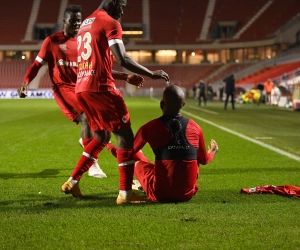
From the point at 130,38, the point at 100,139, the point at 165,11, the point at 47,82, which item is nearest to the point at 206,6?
the point at 165,11

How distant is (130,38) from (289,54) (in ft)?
84.3

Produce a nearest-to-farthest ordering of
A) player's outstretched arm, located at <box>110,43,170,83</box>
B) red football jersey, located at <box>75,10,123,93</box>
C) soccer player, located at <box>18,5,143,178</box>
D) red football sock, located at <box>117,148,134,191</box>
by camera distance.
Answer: player's outstretched arm, located at <box>110,43,170,83</box> → red football jersey, located at <box>75,10,123,93</box> → red football sock, located at <box>117,148,134,191</box> → soccer player, located at <box>18,5,143,178</box>

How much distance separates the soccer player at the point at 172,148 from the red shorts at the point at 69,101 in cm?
228

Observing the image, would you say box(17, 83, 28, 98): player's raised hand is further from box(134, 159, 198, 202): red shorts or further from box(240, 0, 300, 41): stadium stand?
box(240, 0, 300, 41): stadium stand

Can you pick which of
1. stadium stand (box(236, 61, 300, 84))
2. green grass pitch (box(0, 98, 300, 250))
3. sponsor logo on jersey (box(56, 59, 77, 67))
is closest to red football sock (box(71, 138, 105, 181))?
green grass pitch (box(0, 98, 300, 250))

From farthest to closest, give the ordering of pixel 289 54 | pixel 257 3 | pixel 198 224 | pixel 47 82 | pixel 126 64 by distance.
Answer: pixel 257 3 → pixel 47 82 → pixel 289 54 → pixel 126 64 → pixel 198 224

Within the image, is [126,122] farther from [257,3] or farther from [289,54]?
[257,3]

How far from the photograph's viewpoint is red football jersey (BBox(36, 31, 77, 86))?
728 centimetres

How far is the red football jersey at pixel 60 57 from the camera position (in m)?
7.28

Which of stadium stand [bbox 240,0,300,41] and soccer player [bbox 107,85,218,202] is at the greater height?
stadium stand [bbox 240,0,300,41]

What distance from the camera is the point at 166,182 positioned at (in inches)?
209

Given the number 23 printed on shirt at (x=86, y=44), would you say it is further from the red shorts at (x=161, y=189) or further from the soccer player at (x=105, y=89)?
the red shorts at (x=161, y=189)

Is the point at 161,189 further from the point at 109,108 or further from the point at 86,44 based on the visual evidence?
the point at 86,44

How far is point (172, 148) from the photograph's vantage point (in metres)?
5.29
